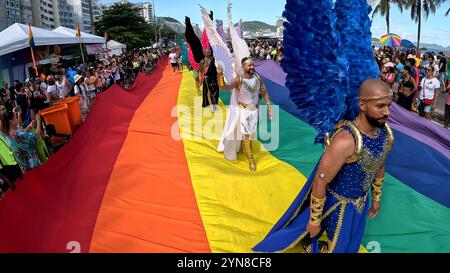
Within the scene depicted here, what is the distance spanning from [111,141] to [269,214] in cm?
338

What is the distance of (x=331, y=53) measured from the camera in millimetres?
2898

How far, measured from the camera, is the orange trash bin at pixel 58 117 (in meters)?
6.79

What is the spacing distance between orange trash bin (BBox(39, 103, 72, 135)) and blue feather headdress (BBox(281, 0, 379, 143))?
5.42 metres

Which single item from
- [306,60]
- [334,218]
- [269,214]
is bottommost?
[269,214]

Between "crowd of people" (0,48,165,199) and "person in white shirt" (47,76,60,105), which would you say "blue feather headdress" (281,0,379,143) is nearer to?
"crowd of people" (0,48,165,199)

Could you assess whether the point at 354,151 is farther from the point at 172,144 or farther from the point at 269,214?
the point at 172,144

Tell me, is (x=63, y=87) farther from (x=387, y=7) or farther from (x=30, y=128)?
(x=387, y=7)

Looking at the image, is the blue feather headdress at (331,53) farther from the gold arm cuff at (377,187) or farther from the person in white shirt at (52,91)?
the person in white shirt at (52,91)

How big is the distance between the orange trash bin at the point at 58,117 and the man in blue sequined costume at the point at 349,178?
562 cm

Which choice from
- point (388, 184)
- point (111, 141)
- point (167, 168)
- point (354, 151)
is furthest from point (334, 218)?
point (111, 141)

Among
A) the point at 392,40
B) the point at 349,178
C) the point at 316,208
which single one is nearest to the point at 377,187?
the point at 349,178

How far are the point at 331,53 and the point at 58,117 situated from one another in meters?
5.89

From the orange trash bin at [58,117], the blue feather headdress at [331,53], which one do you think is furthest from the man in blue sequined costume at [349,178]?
the orange trash bin at [58,117]
